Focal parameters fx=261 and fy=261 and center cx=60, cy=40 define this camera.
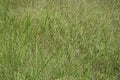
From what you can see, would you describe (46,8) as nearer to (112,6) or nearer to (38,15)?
(38,15)

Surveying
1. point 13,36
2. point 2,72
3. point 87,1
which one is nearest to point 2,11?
point 13,36

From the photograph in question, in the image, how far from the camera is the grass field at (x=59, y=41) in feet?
6.44

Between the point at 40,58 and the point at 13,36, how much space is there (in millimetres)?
318

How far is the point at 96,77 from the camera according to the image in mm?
2062

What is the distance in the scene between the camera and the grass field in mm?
1963

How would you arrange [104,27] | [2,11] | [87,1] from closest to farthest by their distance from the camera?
1. [2,11]
2. [104,27]
3. [87,1]

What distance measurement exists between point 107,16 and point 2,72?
5.40 ft

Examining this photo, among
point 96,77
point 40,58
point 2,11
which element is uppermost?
point 2,11

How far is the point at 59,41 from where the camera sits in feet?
8.00

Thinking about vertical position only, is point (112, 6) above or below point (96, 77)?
above

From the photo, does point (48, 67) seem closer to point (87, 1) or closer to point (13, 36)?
point (13, 36)

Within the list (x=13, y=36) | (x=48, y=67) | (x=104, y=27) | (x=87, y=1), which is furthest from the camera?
(x=87, y=1)

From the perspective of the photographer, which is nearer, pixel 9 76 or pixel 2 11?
pixel 9 76

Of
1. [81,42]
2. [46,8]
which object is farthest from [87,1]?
[81,42]
